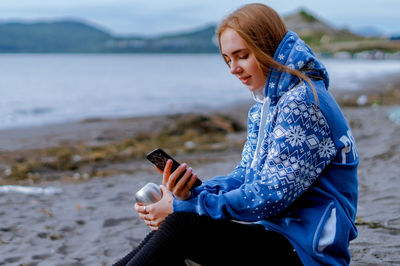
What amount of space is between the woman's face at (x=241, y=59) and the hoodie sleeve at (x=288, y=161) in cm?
25

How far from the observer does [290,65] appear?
1.83m

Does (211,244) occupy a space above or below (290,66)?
below

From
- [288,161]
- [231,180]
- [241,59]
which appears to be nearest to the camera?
[288,161]

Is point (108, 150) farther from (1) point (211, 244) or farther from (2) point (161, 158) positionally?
(1) point (211, 244)

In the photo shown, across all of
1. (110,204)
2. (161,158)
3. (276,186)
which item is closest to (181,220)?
(161,158)

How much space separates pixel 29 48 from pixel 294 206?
152647mm

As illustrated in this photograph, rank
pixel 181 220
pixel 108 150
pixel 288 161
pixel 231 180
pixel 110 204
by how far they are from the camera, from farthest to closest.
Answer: pixel 108 150
pixel 110 204
pixel 231 180
pixel 181 220
pixel 288 161

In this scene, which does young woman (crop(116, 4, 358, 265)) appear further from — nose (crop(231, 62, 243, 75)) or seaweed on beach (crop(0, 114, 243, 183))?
seaweed on beach (crop(0, 114, 243, 183))

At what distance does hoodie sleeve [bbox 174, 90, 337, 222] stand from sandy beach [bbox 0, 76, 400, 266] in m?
1.63

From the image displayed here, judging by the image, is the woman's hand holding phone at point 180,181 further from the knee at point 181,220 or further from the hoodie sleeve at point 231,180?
the hoodie sleeve at point 231,180

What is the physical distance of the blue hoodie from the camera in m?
1.76

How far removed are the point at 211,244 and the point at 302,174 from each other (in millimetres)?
540

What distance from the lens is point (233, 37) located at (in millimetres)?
1982

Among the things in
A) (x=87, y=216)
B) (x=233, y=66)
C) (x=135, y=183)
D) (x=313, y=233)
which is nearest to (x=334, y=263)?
(x=313, y=233)
